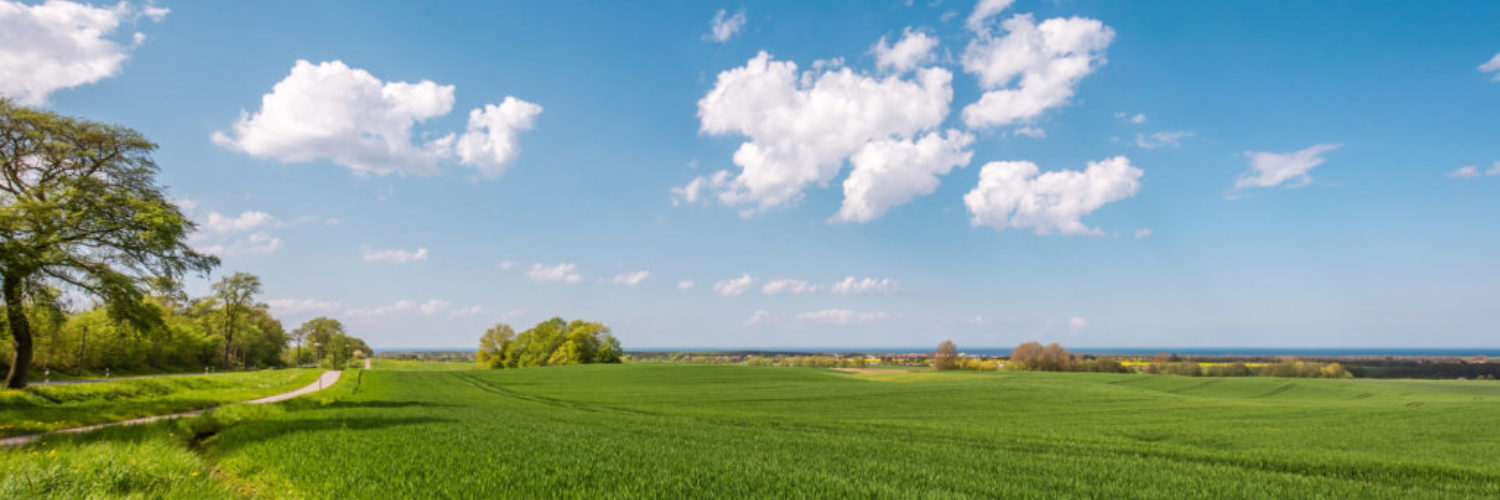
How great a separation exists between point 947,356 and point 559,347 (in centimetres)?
6243

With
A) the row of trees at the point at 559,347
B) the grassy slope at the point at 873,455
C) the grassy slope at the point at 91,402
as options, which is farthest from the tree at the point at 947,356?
the grassy slope at the point at 91,402

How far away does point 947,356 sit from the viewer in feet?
312

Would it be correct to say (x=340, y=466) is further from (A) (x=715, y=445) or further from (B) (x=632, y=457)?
(A) (x=715, y=445)

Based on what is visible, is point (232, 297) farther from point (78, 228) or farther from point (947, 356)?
point (947, 356)

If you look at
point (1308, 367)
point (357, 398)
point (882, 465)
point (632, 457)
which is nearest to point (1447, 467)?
point (882, 465)

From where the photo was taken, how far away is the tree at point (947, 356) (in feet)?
308

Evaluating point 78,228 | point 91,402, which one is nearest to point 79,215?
Result: point 78,228

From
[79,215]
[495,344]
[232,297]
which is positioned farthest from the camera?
[495,344]

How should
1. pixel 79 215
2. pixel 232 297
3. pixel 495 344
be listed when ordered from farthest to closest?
pixel 495 344
pixel 232 297
pixel 79 215

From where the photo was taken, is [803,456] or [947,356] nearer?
[803,456]

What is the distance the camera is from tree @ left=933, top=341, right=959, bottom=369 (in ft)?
308

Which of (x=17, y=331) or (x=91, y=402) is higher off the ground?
(x=17, y=331)

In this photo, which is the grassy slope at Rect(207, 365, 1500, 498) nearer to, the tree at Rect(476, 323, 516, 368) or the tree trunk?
the tree trunk

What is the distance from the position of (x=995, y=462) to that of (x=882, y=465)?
2974 mm
